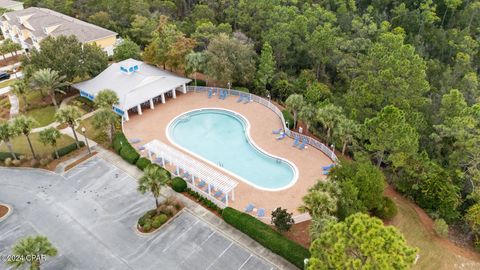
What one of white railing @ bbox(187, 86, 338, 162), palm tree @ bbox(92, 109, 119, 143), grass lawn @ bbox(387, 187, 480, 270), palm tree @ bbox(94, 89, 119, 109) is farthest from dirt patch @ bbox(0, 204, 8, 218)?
grass lawn @ bbox(387, 187, 480, 270)

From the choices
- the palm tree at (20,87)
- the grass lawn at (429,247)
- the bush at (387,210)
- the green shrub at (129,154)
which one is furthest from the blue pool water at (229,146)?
the palm tree at (20,87)

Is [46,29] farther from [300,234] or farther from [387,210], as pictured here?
[387,210]

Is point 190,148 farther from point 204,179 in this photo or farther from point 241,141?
point 204,179

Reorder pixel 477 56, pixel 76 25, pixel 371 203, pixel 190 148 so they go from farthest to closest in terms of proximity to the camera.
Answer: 1. pixel 76 25
2. pixel 477 56
3. pixel 190 148
4. pixel 371 203

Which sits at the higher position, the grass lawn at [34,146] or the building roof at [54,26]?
the building roof at [54,26]

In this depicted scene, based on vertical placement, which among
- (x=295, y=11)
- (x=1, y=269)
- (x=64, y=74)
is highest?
(x=295, y=11)

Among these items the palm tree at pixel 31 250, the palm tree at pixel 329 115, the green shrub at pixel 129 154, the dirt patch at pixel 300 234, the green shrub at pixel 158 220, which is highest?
the palm tree at pixel 329 115

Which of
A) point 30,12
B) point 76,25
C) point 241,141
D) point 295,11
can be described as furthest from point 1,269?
point 30,12

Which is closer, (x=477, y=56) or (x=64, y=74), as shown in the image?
(x=64, y=74)

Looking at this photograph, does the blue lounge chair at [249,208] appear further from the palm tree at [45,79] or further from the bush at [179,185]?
the palm tree at [45,79]
